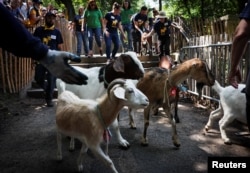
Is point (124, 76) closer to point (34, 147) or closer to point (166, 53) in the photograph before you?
point (34, 147)

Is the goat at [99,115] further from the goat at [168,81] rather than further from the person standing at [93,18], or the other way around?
the person standing at [93,18]

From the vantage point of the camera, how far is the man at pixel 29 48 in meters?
1.84

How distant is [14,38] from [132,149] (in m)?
3.66

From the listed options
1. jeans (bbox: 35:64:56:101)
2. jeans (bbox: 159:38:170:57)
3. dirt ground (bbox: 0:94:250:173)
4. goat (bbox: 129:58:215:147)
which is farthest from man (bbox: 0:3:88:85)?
jeans (bbox: 159:38:170:57)

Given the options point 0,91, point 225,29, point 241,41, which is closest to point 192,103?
point 225,29

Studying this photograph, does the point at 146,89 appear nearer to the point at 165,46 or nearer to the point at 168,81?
the point at 168,81

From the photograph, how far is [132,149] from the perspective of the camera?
17.0ft

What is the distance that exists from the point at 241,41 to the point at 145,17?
10.6 meters

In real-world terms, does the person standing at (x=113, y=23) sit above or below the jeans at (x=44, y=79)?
above

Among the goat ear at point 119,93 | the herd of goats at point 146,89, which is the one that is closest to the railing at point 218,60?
the herd of goats at point 146,89

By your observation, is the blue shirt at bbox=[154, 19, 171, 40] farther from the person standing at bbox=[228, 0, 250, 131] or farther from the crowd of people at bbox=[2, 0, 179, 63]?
the person standing at bbox=[228, 0, 250, 131]

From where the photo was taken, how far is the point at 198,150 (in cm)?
506

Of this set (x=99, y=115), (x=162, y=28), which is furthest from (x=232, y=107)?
(x=162, y=28)

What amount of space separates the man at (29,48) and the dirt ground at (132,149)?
2596 millimetres
